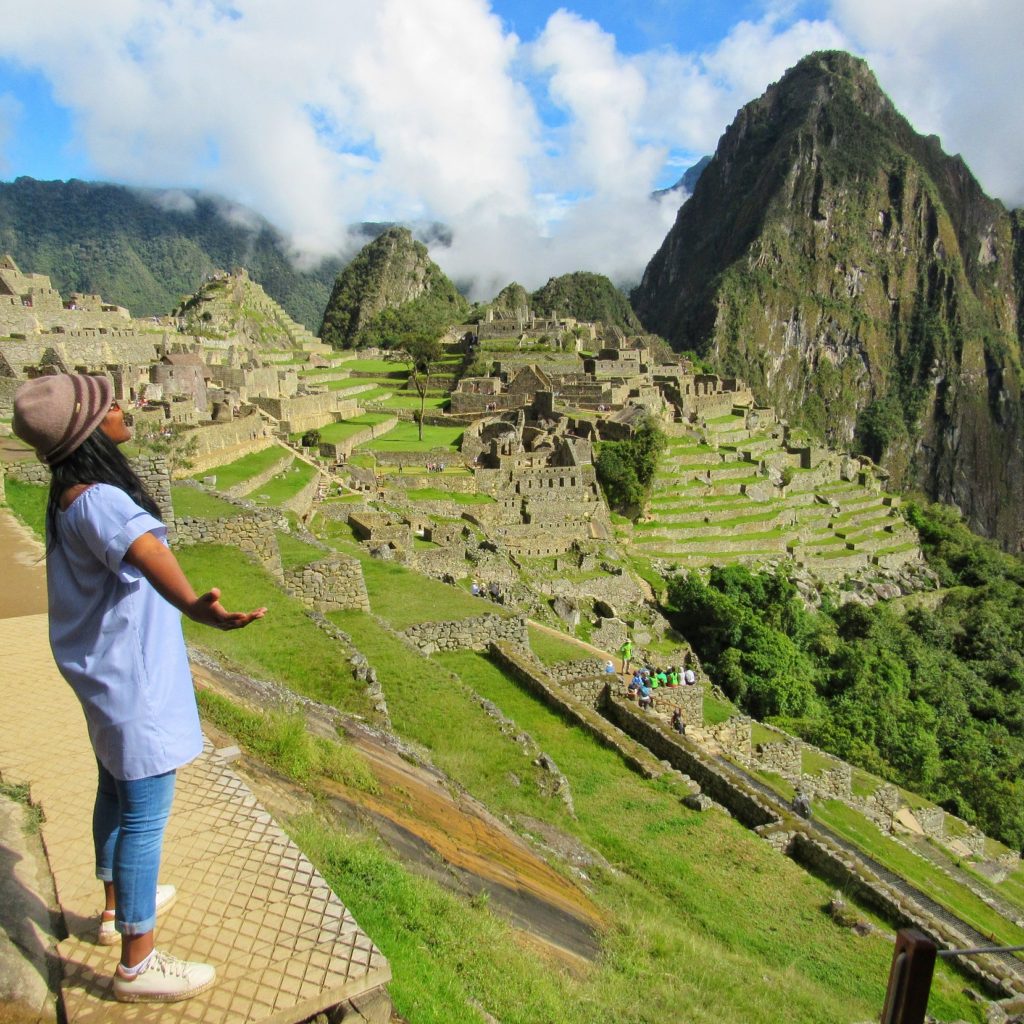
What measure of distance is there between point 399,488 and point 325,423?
10.4 metres

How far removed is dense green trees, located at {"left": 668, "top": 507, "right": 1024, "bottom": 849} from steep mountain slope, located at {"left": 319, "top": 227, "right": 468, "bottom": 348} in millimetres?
62204

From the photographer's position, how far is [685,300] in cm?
18662

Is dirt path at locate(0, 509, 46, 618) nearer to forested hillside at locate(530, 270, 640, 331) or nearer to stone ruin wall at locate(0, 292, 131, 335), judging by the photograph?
stone ruin wall at locate(0, 292, 131, 335)

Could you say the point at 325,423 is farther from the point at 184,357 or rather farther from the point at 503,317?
the point at 503,317

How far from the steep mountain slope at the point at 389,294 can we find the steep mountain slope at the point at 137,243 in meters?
19.7

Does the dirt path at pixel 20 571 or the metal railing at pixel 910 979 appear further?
the dirt path at pixel 20 571

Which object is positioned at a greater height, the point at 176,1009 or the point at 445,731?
the point at 176,1009

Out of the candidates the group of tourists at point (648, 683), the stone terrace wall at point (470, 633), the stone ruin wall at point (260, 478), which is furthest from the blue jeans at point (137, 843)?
the stone ruin wall at point (260, 478)

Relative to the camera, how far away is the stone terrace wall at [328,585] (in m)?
12.4

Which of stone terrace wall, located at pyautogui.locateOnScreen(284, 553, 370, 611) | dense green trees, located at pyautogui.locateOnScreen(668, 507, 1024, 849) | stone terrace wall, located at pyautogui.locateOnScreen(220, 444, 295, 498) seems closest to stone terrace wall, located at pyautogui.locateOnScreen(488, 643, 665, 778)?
stone terrace wall, located at pyautogui.locateOnScreen(284, 553, 370, 611)

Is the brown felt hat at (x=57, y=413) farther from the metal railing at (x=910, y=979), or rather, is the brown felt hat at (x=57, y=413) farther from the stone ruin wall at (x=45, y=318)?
the stone ruin wall at (x=45, y=318)

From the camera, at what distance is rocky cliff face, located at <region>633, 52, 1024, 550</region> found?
167375 millimetres

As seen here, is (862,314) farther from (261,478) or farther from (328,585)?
(328,585)

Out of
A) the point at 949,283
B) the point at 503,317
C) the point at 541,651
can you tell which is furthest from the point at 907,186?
the point at 541,651
